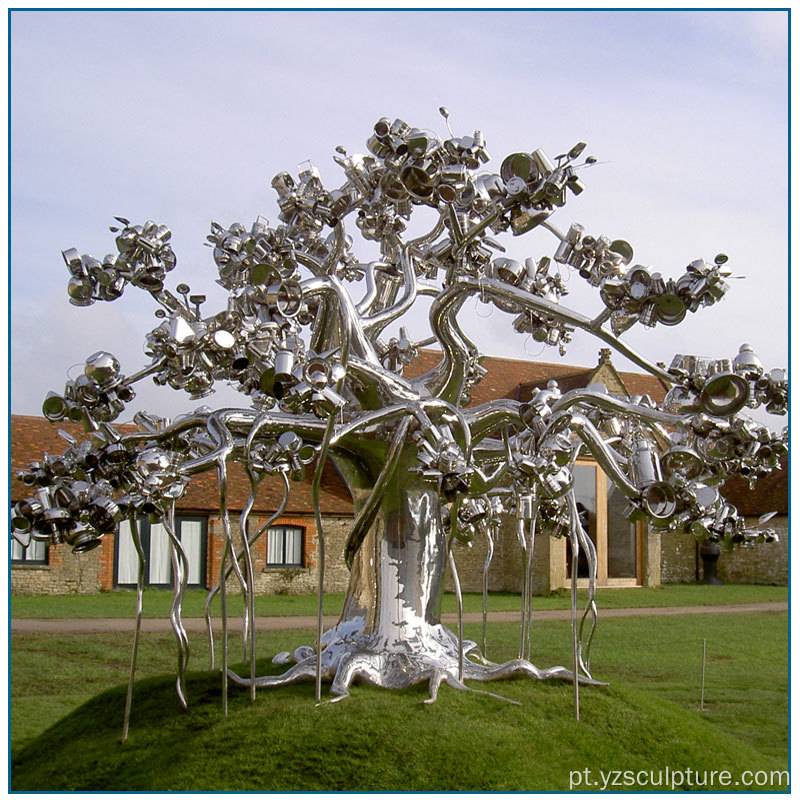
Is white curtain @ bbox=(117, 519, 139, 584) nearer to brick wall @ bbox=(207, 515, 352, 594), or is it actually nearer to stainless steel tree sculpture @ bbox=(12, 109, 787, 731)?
brick wall @ bbox=(207, 515, 352, 594)

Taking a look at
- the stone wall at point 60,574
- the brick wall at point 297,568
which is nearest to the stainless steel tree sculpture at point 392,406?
the stone wall at point 60,574

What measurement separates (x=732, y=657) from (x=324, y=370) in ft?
34.1

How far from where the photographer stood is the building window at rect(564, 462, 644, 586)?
2786 cm

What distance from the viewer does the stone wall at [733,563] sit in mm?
32281

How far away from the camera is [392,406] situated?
25.1 feet

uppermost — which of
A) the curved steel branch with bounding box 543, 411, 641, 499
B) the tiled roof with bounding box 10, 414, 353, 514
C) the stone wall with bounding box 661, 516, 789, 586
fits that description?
the curved steel branch with bounding box 543, 411, 641, 499

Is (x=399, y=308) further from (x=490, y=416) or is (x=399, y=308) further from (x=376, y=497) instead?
(x=376, y=497)

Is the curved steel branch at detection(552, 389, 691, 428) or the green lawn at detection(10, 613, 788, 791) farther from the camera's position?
the curved steel branch at detection(552, 389, 691, 428)

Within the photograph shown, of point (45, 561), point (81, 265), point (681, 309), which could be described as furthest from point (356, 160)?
point (45, 561)

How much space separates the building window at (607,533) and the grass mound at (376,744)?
19075mm

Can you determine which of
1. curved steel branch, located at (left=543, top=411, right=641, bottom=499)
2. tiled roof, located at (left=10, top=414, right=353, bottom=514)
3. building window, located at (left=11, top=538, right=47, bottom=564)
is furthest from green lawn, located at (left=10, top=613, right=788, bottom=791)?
tiled roof, located at (left=10, top=414, right=353, bottom=514)

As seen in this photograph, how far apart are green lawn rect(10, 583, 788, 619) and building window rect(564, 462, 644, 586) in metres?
0.81

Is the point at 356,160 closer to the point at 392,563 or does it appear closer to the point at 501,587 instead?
the point at 392,563

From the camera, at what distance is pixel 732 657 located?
14383mm
